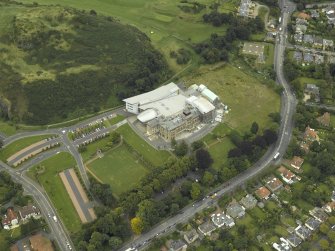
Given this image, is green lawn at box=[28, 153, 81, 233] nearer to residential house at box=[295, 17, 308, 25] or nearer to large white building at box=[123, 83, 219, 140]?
large white building at box=[123, 83, 219, 140]

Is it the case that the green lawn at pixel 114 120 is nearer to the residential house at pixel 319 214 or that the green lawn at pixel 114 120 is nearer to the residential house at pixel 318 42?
the residential house at pixel 319 214

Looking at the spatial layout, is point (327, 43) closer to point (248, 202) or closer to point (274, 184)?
point (274, 184)

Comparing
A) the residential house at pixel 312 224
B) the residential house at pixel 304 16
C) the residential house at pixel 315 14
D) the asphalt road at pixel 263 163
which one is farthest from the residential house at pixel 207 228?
the residential house at pixel 315 14

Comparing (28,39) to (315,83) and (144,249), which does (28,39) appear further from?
(315,83)

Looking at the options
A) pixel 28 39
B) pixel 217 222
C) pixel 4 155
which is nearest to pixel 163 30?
pixel 28 39

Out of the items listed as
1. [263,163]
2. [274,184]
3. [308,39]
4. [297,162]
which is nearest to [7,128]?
[263,163]

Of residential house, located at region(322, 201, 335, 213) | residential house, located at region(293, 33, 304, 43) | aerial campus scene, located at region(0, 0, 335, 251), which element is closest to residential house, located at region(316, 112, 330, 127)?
aerial campus scene, located at region(0, 0, 335, 251)
